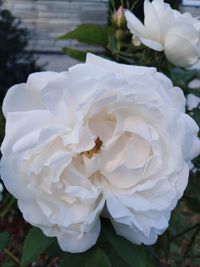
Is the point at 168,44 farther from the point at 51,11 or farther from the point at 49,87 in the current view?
the point at 51,11

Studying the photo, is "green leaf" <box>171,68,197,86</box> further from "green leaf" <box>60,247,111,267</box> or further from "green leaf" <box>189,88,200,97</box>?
"green leaf" <box>60,247,111,267</box>

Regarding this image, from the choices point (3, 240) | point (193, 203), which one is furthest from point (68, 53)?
point (193, 203)

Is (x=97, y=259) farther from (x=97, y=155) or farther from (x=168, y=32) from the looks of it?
(x=168, y=32)

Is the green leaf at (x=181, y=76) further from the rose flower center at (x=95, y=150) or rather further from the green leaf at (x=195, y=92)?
the rose flower center at (x=95, y=150)

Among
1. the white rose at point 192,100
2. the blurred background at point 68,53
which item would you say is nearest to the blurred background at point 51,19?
the blurred background at point 68,53

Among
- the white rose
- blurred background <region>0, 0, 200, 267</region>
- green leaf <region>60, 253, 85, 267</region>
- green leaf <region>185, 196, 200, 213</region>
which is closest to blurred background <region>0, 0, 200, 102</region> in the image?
blurred background <region>0, 0, 200, 267</region>

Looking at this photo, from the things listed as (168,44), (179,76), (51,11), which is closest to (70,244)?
(168,44)
